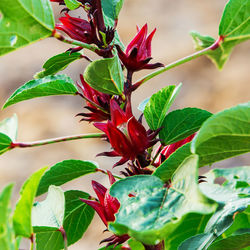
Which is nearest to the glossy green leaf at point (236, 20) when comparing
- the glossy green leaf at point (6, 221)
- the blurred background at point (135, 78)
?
the glossy green leaf at point (6, 221)

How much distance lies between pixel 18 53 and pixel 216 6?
4.47 feet

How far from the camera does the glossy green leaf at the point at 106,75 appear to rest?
16.3 inches

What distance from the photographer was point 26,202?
1.12 feet

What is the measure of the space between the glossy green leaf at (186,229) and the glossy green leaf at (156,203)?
0.57 feet

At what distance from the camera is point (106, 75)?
424mm

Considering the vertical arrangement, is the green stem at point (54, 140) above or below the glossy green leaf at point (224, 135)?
below

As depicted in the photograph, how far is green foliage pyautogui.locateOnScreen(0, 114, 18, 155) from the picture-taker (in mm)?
507

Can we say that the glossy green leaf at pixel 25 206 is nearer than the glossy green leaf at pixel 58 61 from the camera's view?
Yes

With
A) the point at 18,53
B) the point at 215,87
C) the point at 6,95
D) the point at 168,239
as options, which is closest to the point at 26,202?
the point at 168,239

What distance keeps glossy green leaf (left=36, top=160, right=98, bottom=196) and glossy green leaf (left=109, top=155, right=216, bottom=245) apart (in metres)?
0.15

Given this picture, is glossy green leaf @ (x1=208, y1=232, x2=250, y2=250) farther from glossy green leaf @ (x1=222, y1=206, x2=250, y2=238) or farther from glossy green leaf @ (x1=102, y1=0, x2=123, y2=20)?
glossy green leaf @ (x1=102, y1=0, x2=123, y2=20)

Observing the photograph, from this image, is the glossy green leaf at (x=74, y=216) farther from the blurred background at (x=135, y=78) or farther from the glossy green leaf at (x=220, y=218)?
the blurred background at (x=135, y=78)

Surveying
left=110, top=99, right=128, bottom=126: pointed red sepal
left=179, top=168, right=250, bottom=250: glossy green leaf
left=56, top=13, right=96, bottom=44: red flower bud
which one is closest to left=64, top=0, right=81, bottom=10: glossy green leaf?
left=56, top=13, right=96, bottom=44: red flower bud

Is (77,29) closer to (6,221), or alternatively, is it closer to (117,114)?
(117,114)
